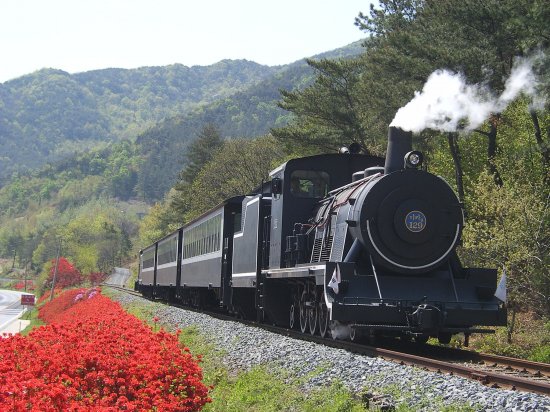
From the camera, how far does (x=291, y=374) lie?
9.84 metres

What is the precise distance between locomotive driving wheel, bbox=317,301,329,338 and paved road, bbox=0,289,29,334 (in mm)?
58766

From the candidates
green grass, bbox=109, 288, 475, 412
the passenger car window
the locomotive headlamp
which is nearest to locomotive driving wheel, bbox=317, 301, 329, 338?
green grass, bbox=109, 288, 475, 412

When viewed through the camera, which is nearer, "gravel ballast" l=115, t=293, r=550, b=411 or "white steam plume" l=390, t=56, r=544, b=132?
"gravel ballast" l=115, t=293, r=550, b=411

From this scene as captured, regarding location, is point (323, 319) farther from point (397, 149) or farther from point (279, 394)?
point (279, 394)

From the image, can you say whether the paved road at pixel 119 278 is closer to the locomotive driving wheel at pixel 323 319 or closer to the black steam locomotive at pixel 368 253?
the black steam locomotive at pixel 368 253

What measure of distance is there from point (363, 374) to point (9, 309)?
317 ft

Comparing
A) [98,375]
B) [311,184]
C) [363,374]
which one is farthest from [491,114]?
[98,375]

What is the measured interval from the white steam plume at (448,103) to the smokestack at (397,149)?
168 mm

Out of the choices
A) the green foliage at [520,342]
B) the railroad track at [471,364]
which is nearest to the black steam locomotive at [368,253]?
the railroad track at [471,364]

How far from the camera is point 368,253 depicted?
1208 centimetres

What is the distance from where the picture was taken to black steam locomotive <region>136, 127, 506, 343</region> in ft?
37.9

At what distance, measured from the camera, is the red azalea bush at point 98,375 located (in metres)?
7.27

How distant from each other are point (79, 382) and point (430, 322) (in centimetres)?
545

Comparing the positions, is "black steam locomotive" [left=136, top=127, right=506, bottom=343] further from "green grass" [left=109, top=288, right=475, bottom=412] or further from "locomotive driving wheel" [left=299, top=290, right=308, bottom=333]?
"green grass" [left=109, top=288, right=475, bottom=412]
